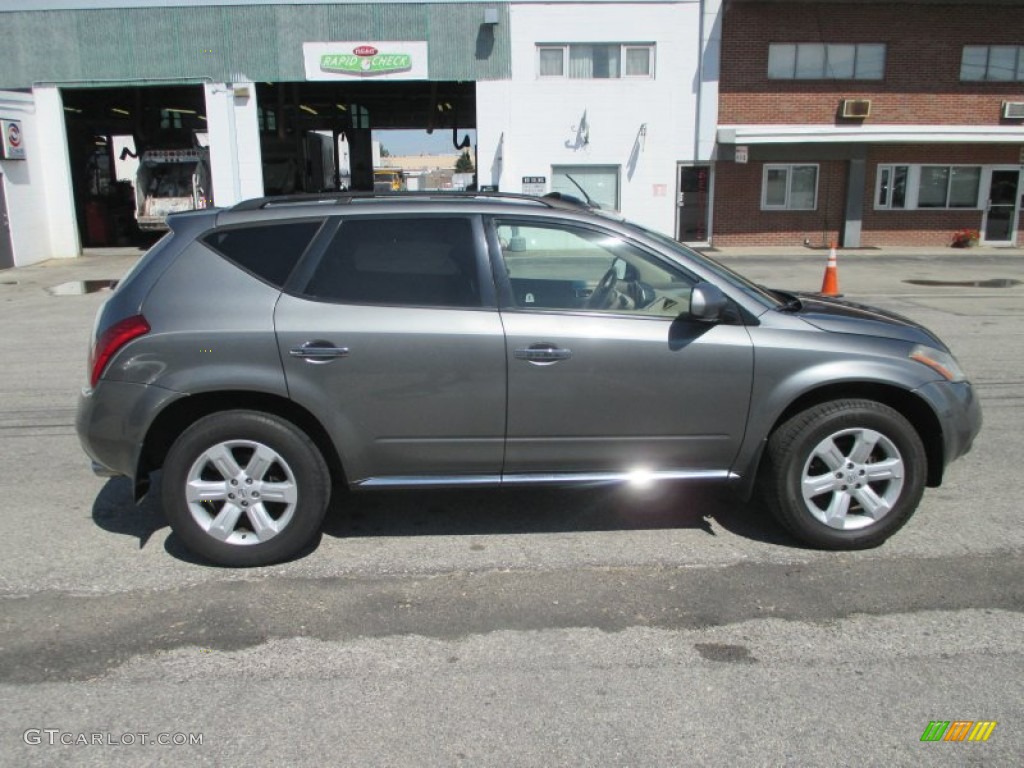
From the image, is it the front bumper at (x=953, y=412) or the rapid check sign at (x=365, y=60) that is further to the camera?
the rapid check sign at (x=365, y=60)

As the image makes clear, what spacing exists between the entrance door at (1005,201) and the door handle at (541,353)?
25.3 m

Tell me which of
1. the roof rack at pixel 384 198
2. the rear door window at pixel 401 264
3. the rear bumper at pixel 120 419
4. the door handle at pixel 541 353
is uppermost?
the roof rack at pixel 384 198

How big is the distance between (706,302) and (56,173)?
2338 centimetres

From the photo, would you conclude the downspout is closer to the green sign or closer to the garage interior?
the garage interior

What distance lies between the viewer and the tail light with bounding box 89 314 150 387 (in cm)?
406

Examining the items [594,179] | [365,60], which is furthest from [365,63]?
[594,179]

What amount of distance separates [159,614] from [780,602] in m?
2.75

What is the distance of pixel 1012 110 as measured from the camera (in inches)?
935

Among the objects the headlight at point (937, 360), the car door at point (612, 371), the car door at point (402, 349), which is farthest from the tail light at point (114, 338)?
the headlight at point (937, 360)

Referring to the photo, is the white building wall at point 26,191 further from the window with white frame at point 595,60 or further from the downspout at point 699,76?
the downspout at point 699,76

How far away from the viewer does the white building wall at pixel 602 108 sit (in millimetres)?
22406

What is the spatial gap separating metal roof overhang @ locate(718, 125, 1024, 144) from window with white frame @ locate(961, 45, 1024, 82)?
1.49 metres

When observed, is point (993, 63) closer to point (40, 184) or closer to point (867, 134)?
point (867, 134)

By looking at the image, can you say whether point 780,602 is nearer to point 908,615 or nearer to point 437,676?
point 908,615
